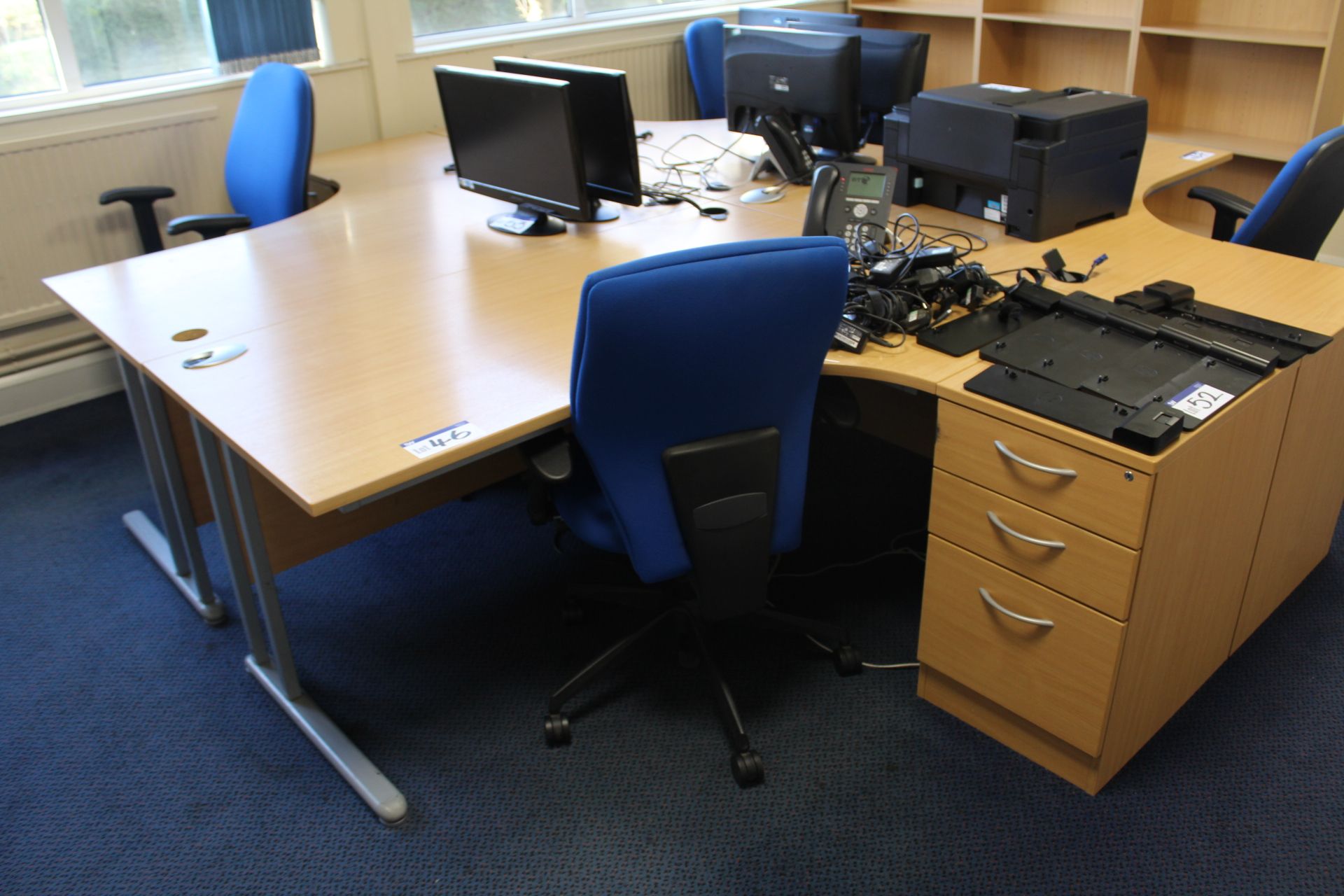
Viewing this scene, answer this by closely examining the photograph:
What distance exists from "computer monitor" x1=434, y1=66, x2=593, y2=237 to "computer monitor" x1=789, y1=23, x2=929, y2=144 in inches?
37.4

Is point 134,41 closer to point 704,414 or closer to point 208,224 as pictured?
point 208,224

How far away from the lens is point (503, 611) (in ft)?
8.09

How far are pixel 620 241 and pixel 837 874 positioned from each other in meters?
1.53

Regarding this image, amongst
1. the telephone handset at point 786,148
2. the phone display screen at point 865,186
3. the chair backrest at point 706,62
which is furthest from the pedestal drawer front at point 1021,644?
the chair backrest at point 706,62

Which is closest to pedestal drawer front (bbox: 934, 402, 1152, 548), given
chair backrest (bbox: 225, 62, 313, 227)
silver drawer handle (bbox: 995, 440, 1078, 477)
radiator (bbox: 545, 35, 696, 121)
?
silver drawer handle (bbox: 995, 440, 1078, 477)

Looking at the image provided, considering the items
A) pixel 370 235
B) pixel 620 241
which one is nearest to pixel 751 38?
pixel 620 241

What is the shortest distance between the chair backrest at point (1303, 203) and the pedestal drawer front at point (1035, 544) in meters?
1.15

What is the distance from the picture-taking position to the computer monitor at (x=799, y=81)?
2811 mm

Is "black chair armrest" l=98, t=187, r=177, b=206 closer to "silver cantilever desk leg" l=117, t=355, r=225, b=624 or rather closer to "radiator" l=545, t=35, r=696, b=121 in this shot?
"silver cantilever desk leg" l=117, t=355, r=225, b=624

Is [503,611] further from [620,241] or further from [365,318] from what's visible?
[620,241]

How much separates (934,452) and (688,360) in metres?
0.54

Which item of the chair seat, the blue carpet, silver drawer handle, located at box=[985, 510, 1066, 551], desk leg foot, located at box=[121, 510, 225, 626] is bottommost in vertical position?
the blue carpet

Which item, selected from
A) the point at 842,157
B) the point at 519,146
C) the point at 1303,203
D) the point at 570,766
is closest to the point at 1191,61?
the point at 842,157

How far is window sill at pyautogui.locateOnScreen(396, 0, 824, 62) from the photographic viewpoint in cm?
399
